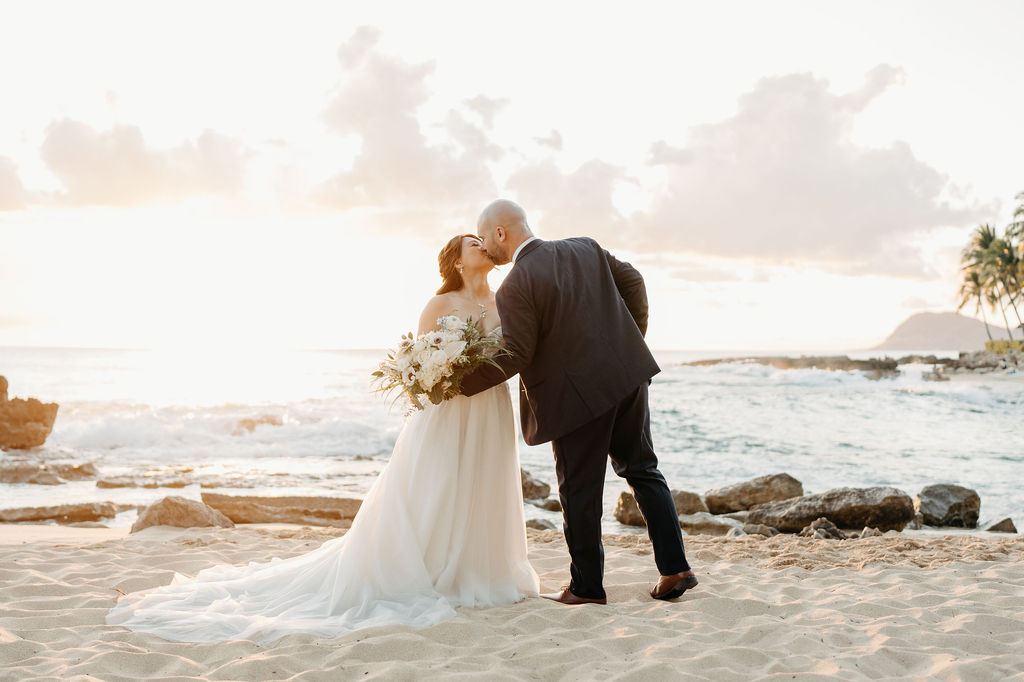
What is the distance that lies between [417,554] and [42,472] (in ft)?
30.2

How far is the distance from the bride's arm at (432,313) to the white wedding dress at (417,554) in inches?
18.8

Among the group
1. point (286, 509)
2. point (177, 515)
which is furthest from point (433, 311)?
point (286, 509)

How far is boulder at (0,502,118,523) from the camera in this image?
24.3 ft

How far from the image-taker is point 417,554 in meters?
4.19

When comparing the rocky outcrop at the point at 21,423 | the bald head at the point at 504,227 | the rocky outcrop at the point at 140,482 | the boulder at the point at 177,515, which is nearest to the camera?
the bald head at the point at 504,227

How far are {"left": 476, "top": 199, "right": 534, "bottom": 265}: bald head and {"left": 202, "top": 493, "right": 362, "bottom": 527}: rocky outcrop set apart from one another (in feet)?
13.0

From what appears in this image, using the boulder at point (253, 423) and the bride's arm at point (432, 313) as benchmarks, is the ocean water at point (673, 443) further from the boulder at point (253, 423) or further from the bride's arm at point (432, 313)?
the bride's arm at point (432, 313)

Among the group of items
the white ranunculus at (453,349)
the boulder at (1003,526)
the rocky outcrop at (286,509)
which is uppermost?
the white ranunculus at (453,349)

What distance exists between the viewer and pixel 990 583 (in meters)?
4.59

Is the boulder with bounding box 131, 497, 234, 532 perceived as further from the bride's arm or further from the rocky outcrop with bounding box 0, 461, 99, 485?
the rocky outcrop with bounding box 0, 461, 99, 485

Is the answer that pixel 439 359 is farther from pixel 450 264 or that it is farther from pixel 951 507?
pixel 951 507

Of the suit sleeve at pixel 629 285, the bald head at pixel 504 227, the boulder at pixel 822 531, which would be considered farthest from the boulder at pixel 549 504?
the bald head at pixel 504 227

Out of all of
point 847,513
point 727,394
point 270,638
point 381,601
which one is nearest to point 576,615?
point 381,601

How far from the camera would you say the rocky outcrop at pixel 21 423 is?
14.1 metres
